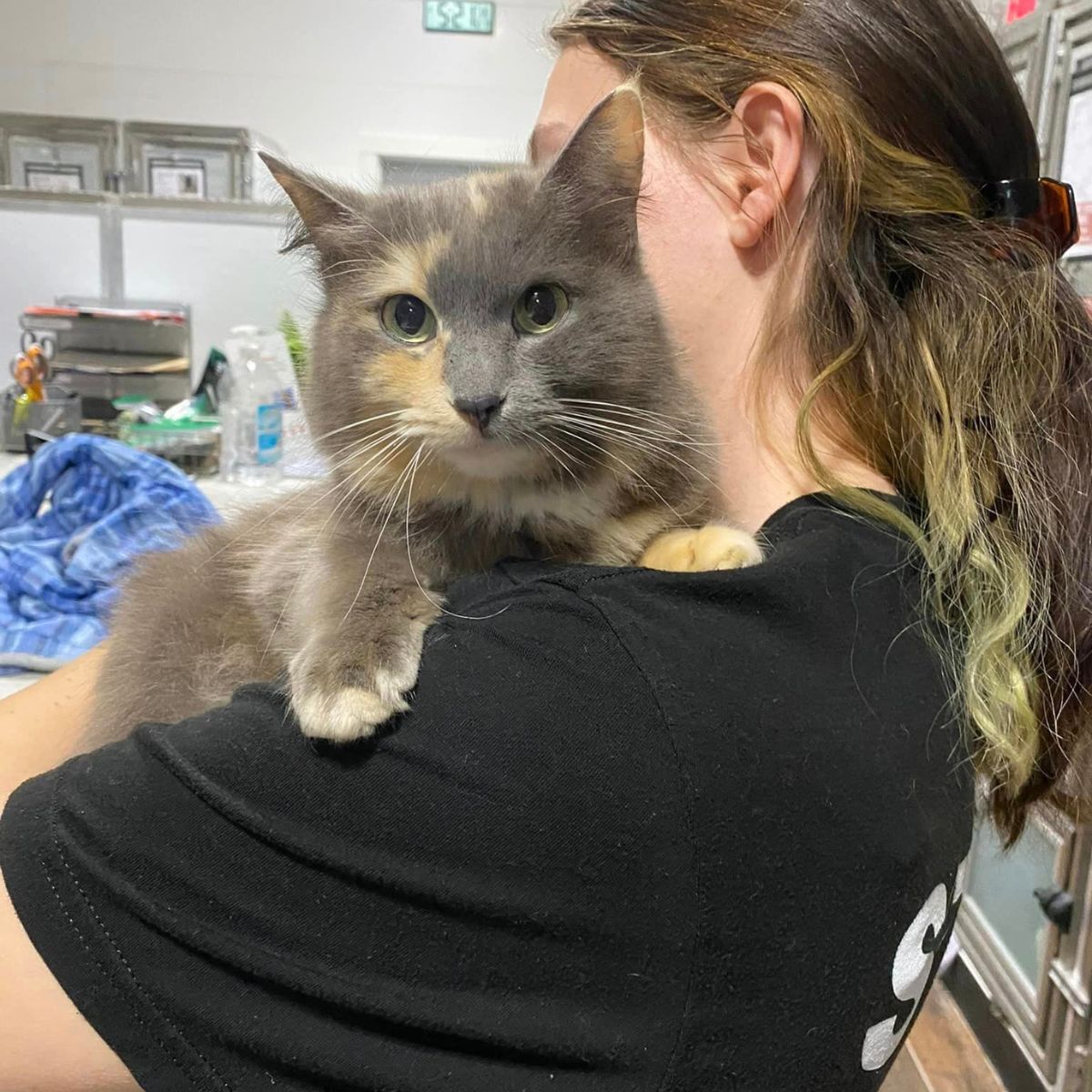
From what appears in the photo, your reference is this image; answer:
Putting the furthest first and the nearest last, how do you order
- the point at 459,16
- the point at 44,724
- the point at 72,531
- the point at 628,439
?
the point at 459,16, the point at 72,531, the point at 44,724, the point at 628,439

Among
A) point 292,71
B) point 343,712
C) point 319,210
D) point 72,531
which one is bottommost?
point 72,531

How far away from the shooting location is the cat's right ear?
3.02 ft

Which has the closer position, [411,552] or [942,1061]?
[411,552]

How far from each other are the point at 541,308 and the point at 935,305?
447 mm

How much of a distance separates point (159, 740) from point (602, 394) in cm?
49

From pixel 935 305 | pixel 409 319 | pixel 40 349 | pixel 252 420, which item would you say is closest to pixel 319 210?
pixel 409 319

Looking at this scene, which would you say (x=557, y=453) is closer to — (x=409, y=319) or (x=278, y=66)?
(x=409, y=319)

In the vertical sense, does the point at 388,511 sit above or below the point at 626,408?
below

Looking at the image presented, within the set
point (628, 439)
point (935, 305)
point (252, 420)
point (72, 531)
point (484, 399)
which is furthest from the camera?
point (252, 420)

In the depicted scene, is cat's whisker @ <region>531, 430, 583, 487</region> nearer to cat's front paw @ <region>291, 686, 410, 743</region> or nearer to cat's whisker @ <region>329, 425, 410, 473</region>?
cat's whisker @ <region>329, 425, 410, 473</region>

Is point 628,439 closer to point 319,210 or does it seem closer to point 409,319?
point 409,319

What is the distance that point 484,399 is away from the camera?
0.80 metres

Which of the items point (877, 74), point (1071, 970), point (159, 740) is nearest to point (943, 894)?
point (159, 740)

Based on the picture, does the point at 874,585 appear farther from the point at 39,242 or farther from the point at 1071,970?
the point at 39,242
